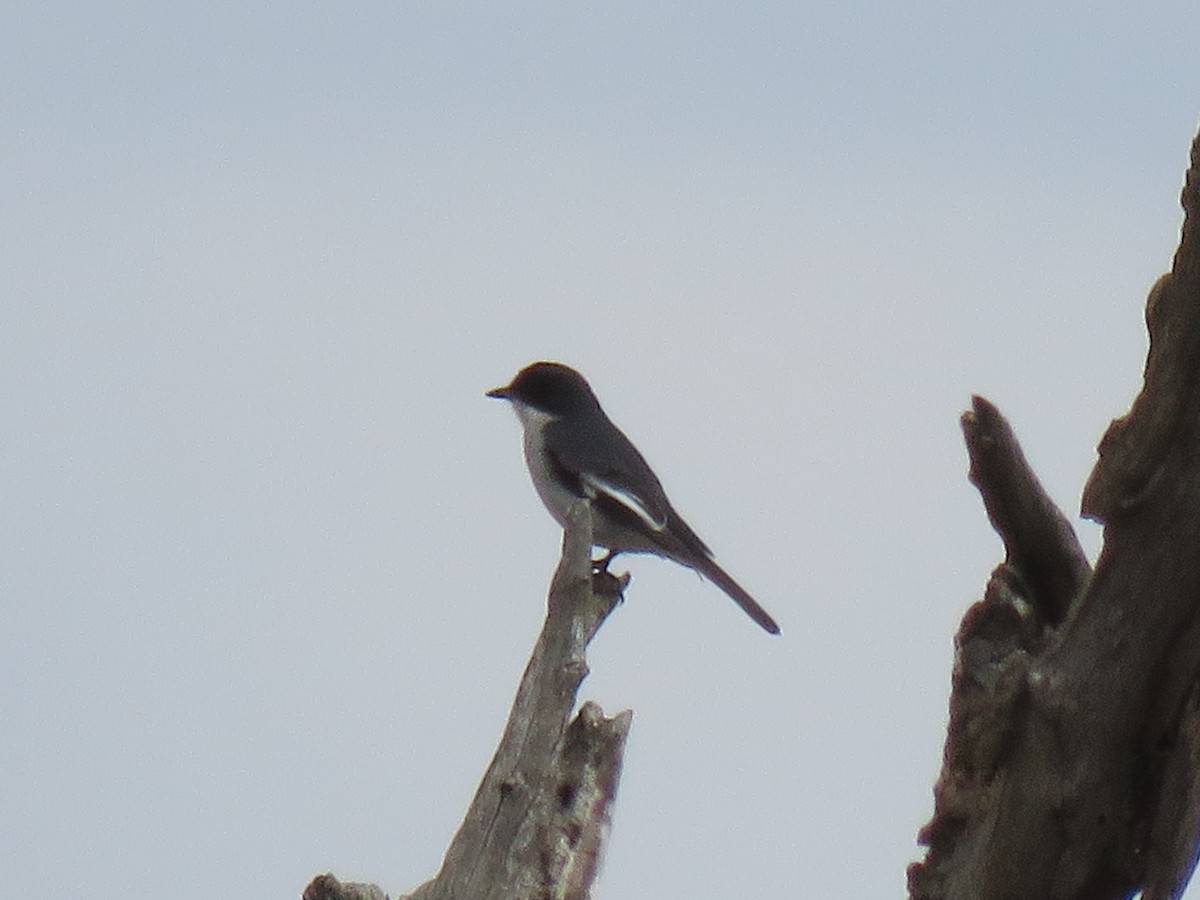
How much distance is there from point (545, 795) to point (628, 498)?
495 cm

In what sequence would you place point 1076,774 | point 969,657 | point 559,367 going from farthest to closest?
1. point 559,367
2. point 969,657
3. point 1076,774

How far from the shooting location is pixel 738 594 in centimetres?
1125

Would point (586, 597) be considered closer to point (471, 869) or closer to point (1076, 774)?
point (471, 869)

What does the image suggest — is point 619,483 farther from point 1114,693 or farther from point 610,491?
point 1114,693

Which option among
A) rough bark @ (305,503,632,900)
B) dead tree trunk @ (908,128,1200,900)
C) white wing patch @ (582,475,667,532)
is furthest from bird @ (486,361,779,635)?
dead tree trunk @ (908,128,1200,900)

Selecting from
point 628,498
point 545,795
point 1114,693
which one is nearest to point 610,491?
point 628,498

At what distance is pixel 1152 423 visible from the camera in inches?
213

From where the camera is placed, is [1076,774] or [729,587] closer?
[1076,774]

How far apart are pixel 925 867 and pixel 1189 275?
2.01m

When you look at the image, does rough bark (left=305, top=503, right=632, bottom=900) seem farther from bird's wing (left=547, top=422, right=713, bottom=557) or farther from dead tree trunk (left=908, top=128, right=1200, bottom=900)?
bird's wing (left=547, top=422, right=713, bottom=557)

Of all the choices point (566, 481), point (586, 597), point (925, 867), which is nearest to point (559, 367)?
point (566, 481)

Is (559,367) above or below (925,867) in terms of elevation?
above

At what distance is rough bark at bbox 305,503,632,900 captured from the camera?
6.11m

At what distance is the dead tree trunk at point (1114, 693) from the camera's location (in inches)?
214
